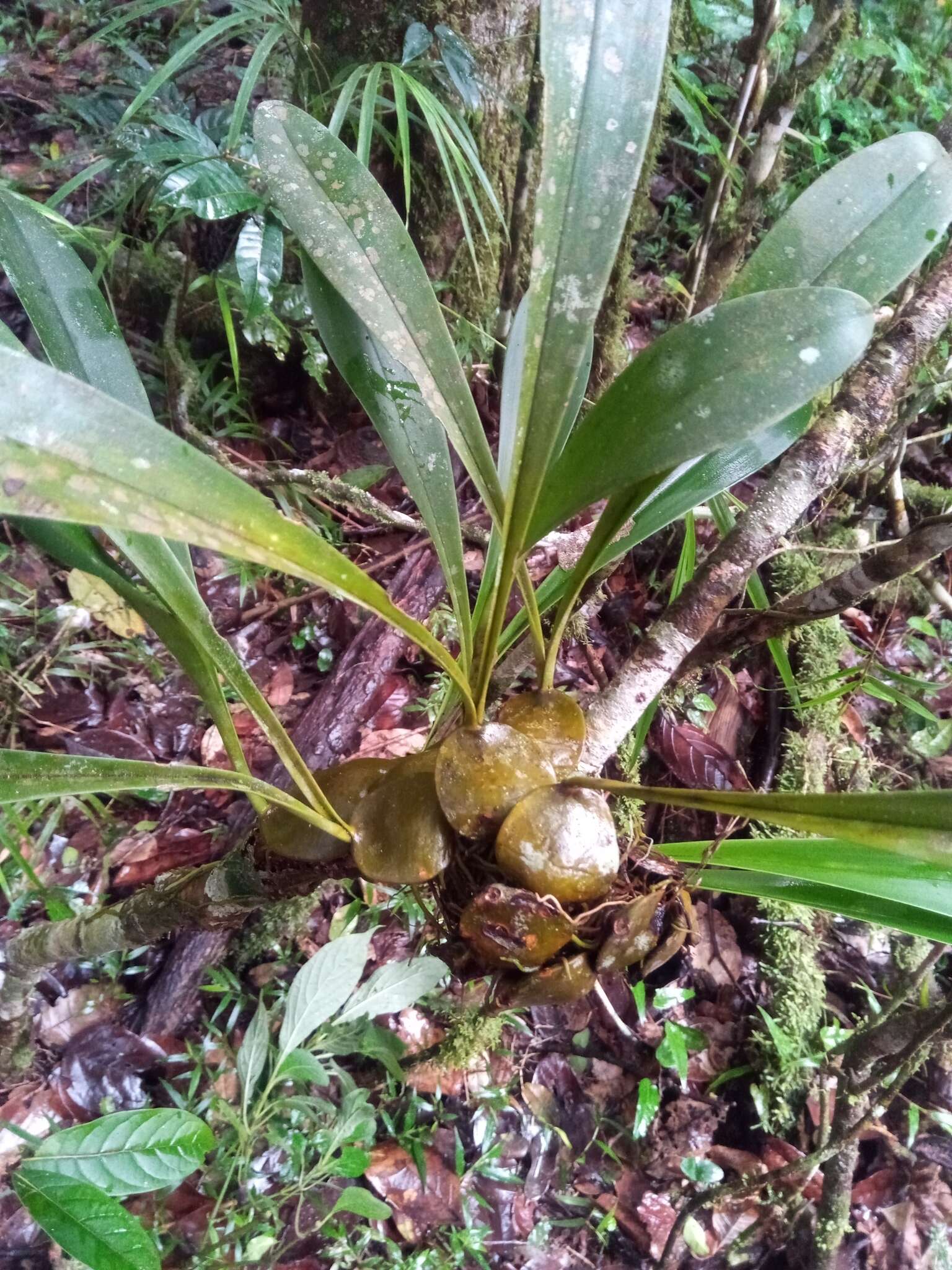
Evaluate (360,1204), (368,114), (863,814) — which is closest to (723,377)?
(863,814)

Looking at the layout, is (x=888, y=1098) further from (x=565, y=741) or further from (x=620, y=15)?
(x=620, y=15)

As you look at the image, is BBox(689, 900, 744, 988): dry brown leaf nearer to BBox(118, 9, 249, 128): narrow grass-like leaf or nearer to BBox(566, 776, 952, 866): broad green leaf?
BBox(566, 776, 952, 866): broad green leaf

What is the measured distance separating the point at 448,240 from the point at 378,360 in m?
1.00

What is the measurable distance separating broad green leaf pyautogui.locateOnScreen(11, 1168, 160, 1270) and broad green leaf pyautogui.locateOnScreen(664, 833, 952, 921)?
2.21 ft

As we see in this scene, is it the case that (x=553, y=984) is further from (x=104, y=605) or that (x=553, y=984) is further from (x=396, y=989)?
(x=104, y=605)

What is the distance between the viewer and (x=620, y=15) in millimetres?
431

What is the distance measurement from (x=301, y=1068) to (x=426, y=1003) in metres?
0.31

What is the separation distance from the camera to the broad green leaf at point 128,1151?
777 mm

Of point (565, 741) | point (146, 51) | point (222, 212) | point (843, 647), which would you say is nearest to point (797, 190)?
point (843, 647)

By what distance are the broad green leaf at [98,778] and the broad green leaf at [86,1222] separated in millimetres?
506

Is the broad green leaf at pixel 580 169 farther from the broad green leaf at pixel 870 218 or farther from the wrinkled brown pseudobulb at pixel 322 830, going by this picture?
the wrinkled brown pseudobulb at pixel 322 830

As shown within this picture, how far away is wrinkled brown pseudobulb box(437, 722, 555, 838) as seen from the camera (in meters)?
0.54

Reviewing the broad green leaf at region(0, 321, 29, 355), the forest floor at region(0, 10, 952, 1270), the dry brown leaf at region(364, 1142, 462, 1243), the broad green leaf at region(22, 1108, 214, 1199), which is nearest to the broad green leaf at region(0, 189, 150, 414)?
the broad green leaf at region(0, 321, 29, 355)

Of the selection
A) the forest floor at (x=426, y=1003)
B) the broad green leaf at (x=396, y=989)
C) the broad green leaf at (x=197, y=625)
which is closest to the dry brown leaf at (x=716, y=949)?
the forest floor at (x=426, y=1003)
